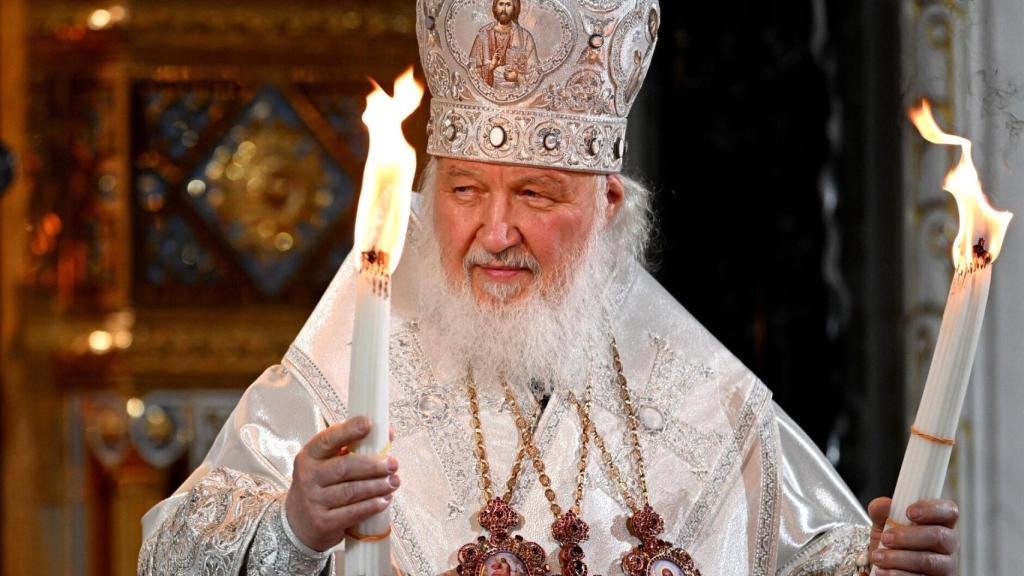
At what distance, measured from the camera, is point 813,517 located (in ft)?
11.0

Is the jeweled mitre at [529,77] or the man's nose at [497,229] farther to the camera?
the jeweled mitre at [529,77]

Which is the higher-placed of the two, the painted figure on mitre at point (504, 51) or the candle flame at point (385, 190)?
the painted figure on mitre at point (504, 51)

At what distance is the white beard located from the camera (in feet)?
10.6

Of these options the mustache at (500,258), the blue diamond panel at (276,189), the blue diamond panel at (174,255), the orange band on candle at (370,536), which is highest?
the blue diamond panel at (276,189)

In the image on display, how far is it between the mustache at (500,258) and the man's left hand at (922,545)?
33.9 inches

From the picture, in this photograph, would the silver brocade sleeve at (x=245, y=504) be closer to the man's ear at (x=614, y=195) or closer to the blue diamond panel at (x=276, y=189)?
the man's ear at (x=614, y=195)

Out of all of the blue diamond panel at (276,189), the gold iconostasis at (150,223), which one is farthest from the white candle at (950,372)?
the blue diamond panel at (276,189)

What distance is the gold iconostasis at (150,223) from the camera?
218 inches

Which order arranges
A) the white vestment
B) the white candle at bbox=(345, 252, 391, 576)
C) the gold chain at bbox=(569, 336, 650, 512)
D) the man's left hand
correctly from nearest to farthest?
the white candle at bbox=(345, 252, 391, 576), the man's left hand, the white vestment, the gold chain at bbox=(569, 336, 650, 512)

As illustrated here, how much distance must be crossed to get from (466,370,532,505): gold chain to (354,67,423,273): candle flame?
95cm

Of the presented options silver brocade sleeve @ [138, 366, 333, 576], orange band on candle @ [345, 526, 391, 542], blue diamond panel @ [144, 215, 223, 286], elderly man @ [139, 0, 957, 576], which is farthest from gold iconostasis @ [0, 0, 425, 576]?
orange band on candle @ [345, 526, 391, 542]

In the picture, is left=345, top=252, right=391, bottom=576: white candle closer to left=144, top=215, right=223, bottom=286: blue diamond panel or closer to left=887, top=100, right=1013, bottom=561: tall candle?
left=887, top=100, right=1013, bottom=561: tall candle

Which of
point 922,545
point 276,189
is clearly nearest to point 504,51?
point 922,545

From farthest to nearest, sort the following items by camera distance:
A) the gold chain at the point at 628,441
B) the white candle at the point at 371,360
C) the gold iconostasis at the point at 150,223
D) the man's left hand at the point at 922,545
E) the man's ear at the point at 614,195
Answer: the gold iconostasis at the point at 150,223 → the man's ear at the point at 614,195 → the gold chain at the point at 628,441 → the man's left hand at the point at 922,545 → the white candle at the point at 371,360
